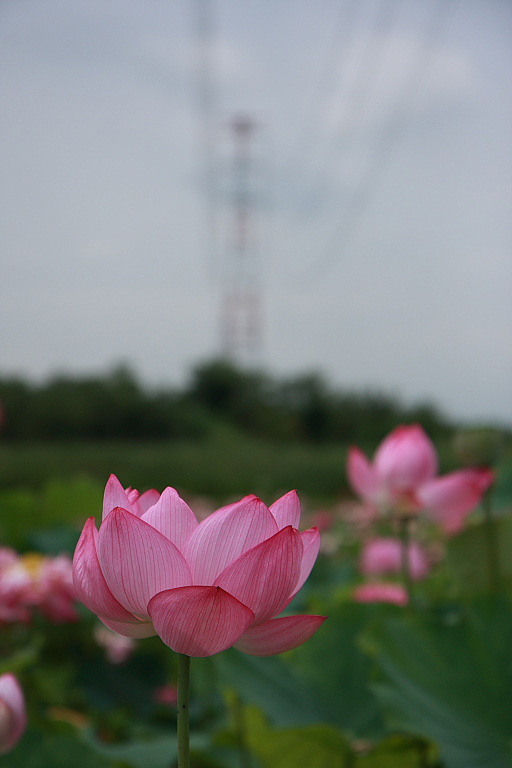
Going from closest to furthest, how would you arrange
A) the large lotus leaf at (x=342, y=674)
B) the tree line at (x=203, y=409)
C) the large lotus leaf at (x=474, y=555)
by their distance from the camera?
the large lotus leaf at (x=342, y=674), the large lotus leaf at (x=474, y=555), the tree line at (x=203, y=409)

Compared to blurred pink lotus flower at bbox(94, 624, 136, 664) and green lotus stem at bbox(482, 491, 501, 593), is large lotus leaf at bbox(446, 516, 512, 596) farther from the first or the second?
blurred pink lotus flower at bbox(94, 624, 136, 664)

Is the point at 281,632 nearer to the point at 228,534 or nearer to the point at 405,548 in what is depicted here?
the point at 228,534

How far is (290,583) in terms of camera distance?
229 mm

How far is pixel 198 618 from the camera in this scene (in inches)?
8.6

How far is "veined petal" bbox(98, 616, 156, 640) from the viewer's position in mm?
244

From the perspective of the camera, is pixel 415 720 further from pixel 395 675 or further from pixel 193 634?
pixel 193 634

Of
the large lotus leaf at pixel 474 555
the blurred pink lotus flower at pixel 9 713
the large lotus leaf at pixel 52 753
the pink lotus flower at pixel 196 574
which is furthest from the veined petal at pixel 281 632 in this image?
the large lotus leaf at pixel 474 555

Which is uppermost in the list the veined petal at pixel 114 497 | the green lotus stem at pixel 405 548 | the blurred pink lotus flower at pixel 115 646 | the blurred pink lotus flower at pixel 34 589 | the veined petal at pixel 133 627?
the veined petal at pixel 114 497

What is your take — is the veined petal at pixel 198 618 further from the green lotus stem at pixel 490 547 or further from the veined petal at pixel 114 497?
the green lotus stem at pixel 490 547

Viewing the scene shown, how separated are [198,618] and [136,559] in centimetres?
3

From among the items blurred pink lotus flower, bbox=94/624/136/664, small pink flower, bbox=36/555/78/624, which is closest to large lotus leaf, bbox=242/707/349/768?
small pink flower, bbox=36/555/78/624

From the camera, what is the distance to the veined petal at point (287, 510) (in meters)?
0.25

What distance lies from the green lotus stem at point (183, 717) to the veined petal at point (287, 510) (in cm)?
6

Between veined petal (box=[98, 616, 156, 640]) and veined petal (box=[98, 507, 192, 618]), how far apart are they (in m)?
0.02
